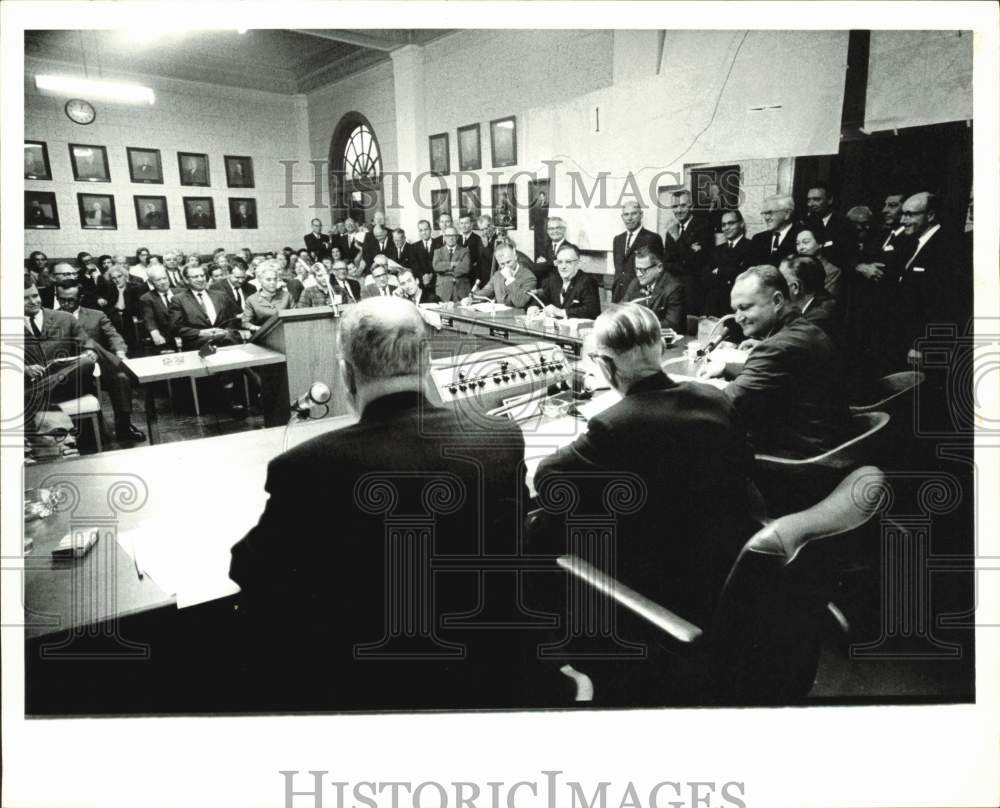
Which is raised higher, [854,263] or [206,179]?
[206,179]

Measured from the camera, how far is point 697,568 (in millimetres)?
1995

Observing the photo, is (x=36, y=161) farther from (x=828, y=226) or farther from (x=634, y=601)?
(x=828, y=226)

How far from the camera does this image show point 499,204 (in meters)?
2.08

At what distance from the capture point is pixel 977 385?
2.05 m

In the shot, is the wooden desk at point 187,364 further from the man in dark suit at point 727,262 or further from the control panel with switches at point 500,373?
the man in dark suit at point 727,262

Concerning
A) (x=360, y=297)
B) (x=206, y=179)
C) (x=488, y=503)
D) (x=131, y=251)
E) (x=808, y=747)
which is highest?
(x=206, y=179)

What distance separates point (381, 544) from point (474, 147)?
128 cm

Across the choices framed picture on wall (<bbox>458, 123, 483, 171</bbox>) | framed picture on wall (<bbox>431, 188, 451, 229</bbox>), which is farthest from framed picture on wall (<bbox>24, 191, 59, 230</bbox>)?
framed picture on wall (<bbox>458, 123, 483, 171</bbox>)

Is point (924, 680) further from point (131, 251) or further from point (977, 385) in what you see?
point (131, 251)

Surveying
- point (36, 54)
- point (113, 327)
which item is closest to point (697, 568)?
point (113, 327)

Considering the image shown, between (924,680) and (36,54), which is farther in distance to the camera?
(924,680)

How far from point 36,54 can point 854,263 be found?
2.48 meters

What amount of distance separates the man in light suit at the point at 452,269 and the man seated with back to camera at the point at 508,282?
4cm

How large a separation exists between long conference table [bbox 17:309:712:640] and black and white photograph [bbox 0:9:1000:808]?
0.01 metres
